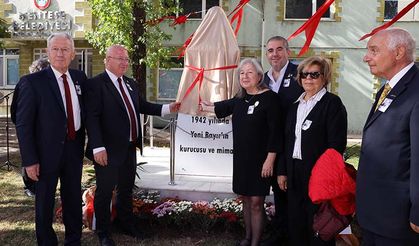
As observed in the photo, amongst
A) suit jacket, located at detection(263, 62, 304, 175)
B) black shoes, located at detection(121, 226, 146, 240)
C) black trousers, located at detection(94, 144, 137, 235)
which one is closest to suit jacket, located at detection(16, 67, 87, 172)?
black trousers, located at detection(94, 144, 137, 235)

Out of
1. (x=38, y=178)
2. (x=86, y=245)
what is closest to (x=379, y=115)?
(x=38, y=178)

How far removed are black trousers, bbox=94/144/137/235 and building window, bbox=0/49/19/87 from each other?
13135 mm

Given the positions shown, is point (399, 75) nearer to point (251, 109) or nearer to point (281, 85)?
point (251, 109)

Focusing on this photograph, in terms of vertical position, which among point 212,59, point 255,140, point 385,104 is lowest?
point 255,140

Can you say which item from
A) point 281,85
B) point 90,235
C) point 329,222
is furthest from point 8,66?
point 329,222

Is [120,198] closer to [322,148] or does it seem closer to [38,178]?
[38,178]

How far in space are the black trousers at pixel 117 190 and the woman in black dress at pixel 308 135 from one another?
158 cm

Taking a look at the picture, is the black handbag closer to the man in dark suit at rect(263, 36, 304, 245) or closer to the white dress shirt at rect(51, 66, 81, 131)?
the man in dark suit at rect(263, 36, 304, 245)

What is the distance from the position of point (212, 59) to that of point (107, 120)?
193cm

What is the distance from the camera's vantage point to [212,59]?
5090 mm

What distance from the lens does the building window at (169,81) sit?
567 inches

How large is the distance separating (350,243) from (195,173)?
204 centimetres

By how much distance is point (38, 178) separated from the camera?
3277 mm

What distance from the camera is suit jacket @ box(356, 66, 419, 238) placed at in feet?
6.52
